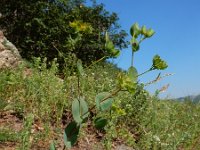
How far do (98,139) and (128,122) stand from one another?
762mm

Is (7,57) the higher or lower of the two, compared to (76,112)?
higher

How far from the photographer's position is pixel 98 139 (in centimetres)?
508

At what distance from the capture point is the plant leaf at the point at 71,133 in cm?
182

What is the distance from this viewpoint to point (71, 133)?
184 centimetres

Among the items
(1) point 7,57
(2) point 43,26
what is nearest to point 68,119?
(1) point 7,57

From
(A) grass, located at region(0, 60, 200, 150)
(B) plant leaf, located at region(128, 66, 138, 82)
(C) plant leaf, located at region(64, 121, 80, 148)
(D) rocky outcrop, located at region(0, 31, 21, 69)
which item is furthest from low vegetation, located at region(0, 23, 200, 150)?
(B) plant leaf, located at region(128, 66, 138, 82)

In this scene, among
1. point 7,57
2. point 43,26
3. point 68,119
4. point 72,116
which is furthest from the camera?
point 43,26

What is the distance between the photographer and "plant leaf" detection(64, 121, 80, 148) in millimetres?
1824

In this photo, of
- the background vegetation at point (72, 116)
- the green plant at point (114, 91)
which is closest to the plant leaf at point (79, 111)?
the green plant at point (114, 91)

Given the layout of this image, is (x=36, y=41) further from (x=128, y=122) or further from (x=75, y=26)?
(x=75, y=26)

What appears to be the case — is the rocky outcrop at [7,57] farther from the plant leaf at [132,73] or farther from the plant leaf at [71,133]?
the plant leaf at [132,73]

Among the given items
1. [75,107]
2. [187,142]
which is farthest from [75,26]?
[187,142]

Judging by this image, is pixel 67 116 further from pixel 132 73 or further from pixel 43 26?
pixel 43 26

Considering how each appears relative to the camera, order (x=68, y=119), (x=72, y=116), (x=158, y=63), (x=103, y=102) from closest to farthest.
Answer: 1. (x=158, y=63)
2. (x=103, y=102)
3. (x=72, y=116)
4. (x=68, y=119)
